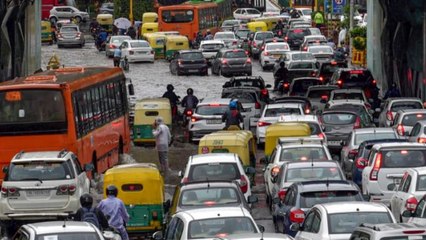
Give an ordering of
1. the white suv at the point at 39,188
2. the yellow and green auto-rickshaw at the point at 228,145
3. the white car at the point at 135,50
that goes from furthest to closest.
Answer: the white car at the point at 135,50 < the yellow and green auto-rickshaw at the point at 228,145 < the white suv at the point at 39,188

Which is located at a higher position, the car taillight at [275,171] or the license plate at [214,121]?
the car taillight at [275,171]

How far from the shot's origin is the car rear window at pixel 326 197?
24.8 metres

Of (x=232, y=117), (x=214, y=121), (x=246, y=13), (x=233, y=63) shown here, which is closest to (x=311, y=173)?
(x=232, y=117)

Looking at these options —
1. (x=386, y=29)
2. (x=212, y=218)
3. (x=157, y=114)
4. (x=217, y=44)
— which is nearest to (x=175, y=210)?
(x=212, y=218)

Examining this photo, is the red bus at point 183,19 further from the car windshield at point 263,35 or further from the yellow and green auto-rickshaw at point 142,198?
the yellow and green auto-rickshaw at point 142,198

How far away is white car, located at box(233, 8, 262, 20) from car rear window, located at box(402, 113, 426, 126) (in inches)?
2717

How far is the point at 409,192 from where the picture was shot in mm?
25688

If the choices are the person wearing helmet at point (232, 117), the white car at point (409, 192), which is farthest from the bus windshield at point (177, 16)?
the white car at point (409, 192)

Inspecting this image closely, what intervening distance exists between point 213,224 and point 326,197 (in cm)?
365

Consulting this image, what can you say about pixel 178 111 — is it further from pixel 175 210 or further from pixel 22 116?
pixel 175 210

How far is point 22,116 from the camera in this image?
33.2 m

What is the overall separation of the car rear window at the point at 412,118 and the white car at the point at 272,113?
14.4 ft

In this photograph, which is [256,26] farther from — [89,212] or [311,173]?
[89,212]

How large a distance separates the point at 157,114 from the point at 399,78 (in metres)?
15.2
